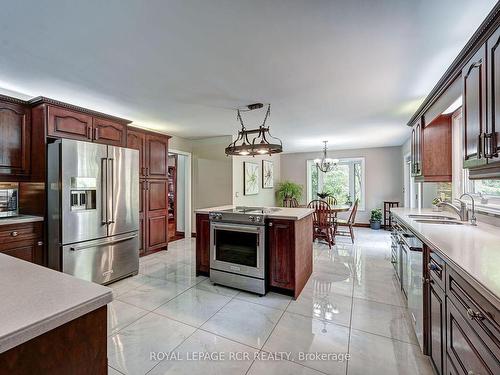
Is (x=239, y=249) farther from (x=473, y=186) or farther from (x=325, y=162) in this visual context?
(x=325, y=162)

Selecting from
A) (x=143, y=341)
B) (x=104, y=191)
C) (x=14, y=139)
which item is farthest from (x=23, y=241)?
(x=143, y=341)

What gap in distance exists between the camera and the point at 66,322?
0.78m

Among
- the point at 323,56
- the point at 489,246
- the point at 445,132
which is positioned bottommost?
the point at 489,246

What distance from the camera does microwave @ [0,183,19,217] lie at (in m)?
2.79

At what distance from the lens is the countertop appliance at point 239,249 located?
2.76 metres

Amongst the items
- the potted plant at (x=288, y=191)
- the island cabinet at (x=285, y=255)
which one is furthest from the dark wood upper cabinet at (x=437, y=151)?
the potted plant at (x=288, y=191)

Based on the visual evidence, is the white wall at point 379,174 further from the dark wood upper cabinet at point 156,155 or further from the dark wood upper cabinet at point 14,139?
the dark wood upper cabinet at point 14,139

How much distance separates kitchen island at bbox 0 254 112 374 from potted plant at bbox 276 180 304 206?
6.78 m

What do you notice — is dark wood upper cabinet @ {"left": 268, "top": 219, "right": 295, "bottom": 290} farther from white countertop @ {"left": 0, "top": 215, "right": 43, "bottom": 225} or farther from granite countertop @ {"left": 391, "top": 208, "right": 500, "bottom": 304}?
white countertop @ {"left": 0, "top": 215, "right": 43, "bottom": 225}

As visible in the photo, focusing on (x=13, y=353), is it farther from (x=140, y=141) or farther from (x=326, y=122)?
(x=326, y=122)

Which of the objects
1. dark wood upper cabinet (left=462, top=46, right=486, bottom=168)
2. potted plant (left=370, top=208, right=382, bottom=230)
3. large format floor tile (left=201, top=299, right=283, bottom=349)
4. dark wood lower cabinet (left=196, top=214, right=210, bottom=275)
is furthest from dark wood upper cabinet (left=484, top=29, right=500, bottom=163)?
potted plant (left=370, top=208, right=382, bottom=230)

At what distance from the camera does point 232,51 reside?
80.2 inches

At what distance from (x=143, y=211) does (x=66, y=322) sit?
362cm

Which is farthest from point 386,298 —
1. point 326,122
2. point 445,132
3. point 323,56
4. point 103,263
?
point 103,263
